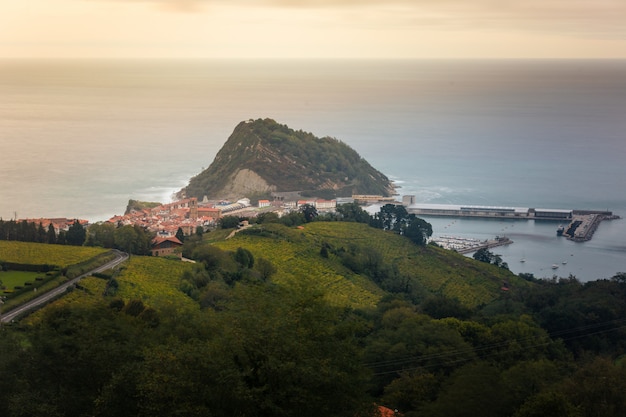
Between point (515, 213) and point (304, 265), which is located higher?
point (515, 213)

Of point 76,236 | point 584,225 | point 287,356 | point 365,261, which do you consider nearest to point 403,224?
point 365,261

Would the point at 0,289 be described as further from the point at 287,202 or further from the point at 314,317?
the point at 287,202

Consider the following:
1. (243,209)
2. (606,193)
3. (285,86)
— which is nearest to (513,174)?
(606,193)

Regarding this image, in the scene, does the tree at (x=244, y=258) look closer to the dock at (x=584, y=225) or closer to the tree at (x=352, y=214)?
the tree at (x=352, y=214)

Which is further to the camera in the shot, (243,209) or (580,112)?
(580,112)

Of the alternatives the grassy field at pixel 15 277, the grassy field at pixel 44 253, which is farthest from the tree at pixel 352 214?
the grassy field at pixel 15 277

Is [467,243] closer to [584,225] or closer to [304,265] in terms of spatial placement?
[584,225]
